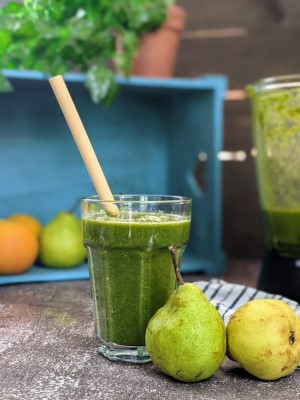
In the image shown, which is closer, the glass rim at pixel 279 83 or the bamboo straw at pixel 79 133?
the bamboo straw at pixel 79 133

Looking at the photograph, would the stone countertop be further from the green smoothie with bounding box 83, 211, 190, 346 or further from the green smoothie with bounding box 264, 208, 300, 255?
the green smoothie with bounding box 264, 208, 300, 255

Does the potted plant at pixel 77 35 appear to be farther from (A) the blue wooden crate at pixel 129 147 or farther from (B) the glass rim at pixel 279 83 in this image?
(B) the glass rim at pixel 279 83

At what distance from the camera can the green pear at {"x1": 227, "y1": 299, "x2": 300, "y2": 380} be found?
727 mm

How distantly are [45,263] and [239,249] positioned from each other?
1.98 feet

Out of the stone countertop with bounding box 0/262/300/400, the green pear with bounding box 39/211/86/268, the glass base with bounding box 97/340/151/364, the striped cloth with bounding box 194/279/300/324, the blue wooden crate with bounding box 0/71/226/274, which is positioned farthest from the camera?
the blue wooden crate with bounding box 0/71/226/274

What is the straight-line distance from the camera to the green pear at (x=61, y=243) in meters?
1.38

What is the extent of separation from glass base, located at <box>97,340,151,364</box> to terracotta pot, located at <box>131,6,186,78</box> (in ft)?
2.88

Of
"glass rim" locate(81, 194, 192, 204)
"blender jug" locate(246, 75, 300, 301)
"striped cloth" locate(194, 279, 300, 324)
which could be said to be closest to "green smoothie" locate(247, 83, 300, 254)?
"blender jug" locate(246, 75, 300, 301)

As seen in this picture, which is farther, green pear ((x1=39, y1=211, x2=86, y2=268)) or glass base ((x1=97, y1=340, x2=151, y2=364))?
green pear ((x1=39, y1=211, x2=86, y2=268))

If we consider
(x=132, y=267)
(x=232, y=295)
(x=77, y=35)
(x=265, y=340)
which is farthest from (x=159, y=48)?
(x=265, y=340)

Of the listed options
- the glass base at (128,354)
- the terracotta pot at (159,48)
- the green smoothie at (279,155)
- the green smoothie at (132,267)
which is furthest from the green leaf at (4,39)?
the glass base at (128,354)

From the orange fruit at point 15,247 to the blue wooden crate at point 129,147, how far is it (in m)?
0.25

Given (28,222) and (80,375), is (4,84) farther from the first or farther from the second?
(80,375)

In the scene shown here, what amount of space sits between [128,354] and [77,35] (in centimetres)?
83
